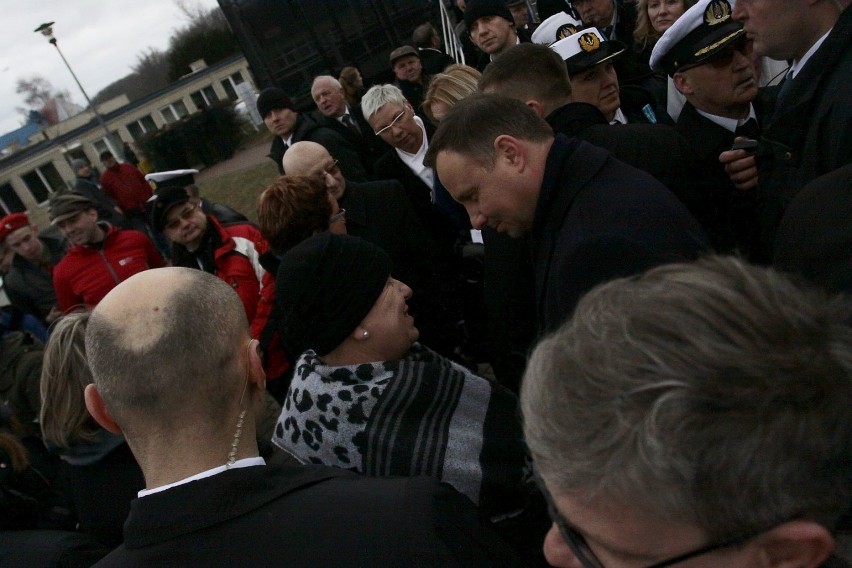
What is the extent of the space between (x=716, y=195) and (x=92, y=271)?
14.3 feet

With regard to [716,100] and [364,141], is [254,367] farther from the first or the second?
[364,141]

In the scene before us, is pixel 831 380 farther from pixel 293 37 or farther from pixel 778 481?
pixel 293 37

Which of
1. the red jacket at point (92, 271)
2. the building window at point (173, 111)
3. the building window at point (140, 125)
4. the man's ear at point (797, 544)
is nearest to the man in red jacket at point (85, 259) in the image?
the red jacket at point (92, 271)

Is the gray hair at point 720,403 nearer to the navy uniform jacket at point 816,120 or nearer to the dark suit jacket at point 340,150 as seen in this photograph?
the navy uniform jacket at point 816,120

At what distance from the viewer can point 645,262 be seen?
1489 millimetres

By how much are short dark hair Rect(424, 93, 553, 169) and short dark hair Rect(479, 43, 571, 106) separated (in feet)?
2.74

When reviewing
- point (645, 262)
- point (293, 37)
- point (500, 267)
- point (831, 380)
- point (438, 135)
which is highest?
point (293, 37)

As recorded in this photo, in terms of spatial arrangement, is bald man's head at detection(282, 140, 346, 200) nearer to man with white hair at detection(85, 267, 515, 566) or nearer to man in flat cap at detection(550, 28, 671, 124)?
man in flat cap at detection(550, 28, 671, 124)

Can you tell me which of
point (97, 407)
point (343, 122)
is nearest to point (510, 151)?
point (97, 407)

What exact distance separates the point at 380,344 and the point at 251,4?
1094 centimetres

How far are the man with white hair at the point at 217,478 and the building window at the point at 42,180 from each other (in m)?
42.8

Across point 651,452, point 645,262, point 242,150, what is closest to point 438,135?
point 645,262

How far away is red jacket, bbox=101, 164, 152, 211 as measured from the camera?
9.95 metres

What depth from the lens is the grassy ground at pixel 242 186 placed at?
45.9 feet
